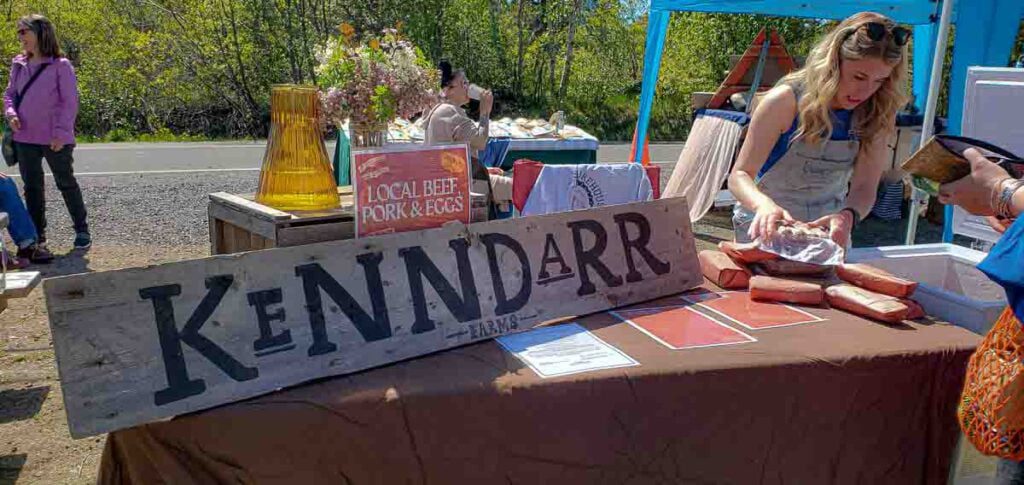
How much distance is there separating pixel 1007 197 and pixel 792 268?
640 mm

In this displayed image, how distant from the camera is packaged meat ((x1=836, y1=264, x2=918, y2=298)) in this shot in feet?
6.04

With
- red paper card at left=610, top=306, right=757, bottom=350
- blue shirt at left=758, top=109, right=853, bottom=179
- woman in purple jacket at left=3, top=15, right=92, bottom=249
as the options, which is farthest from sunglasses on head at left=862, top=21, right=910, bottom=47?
woman in purple jacket at left=3, top=15, right=92, bottom=249

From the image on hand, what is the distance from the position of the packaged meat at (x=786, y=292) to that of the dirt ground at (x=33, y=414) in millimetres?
2389

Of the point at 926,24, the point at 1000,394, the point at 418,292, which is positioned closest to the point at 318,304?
the point at 418,292

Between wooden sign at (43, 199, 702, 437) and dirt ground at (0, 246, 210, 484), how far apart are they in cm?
176

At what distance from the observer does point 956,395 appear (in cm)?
166

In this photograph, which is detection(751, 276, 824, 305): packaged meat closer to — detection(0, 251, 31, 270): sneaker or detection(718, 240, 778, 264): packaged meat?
detection(718, 240, 778, 264): packaged meat

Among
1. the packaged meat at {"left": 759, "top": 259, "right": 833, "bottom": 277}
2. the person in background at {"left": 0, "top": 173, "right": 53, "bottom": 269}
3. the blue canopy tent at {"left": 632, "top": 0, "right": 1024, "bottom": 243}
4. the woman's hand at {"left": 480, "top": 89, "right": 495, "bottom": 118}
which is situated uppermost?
the blue canopy tent at {"left": 632, "top": 0, "right": 1024, "bottom": 243}

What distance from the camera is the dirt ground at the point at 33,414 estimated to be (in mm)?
2604

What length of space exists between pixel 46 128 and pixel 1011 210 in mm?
5756

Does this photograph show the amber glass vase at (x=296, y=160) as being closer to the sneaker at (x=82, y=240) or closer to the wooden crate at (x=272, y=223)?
the wooden crate at (x=272, y=223)

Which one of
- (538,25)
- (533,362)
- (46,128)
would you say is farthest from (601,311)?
(538,25)

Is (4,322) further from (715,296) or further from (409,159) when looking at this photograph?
(715,296)

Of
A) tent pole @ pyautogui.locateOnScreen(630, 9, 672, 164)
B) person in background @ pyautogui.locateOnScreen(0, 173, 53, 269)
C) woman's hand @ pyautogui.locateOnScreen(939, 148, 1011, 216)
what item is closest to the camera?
woman's hand @ pyautogui.locateOnScreen(939, 148, 1011, 216)
